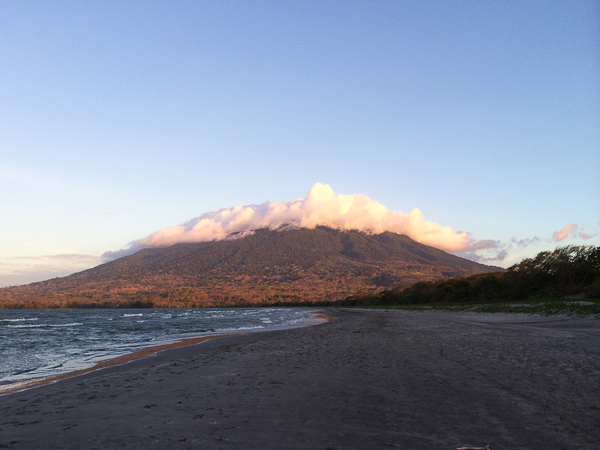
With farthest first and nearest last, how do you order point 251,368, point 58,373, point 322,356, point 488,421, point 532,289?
1. point 532,289
2. point 322,356
3. point 58,373
4. point 251,368
5. point 488,421

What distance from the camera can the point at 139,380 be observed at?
10.1 meters

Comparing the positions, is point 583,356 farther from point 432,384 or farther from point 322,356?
point 322,356

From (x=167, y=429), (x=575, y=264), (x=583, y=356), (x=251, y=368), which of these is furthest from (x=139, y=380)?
(x=575, y=264)

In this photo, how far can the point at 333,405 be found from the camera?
21.6 ft

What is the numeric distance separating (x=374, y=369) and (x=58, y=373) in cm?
1045

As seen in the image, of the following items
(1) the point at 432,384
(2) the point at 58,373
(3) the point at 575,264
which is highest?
(3) the point at 575,264

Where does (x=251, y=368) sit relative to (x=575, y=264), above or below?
below

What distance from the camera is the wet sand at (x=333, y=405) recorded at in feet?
15.8

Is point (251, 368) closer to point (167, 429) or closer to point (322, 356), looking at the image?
point (322, 356)

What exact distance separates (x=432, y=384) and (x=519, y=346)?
6869 mm

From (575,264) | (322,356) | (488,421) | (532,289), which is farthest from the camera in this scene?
(532,289)

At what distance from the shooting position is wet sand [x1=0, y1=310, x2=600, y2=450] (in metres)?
4.80

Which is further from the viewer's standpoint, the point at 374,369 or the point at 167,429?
the point at 374,369

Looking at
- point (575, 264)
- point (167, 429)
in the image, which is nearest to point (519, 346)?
point (167, 429)
